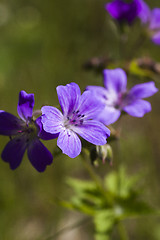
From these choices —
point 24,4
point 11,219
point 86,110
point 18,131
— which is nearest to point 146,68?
point 86,110

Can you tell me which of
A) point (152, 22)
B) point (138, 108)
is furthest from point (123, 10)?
point (138, 108)

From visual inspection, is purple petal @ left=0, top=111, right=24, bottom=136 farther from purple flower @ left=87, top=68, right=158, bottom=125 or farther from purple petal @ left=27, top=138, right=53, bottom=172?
purple flower @ left=87, top=68, right=158, bottom=125

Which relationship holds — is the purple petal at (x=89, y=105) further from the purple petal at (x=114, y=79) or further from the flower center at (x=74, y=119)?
the purple petal at (x=114, y=79)

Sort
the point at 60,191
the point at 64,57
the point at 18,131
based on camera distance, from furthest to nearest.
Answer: the point at 64,57 < the point at 60,191 < the point at 18,131

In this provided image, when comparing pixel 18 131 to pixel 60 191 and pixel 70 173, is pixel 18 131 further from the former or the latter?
pixel 70 173

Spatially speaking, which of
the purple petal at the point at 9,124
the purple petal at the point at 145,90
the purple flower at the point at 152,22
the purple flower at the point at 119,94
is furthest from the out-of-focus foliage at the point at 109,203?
the purple flower at the point at 152,22

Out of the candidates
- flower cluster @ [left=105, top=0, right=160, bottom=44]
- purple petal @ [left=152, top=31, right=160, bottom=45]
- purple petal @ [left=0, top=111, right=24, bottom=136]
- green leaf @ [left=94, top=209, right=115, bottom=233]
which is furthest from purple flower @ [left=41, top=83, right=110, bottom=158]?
purple petal @ [left=152, top=31, right=160, bottom=45]
